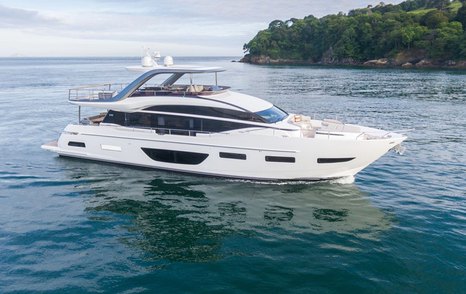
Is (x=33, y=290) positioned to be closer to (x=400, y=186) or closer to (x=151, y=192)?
(x=151, y=192)

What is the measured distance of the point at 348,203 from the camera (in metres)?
14.7

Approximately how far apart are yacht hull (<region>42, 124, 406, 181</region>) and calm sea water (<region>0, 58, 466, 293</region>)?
59 centimetres

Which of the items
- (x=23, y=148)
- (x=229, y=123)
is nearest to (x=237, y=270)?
(x=229, y=123)

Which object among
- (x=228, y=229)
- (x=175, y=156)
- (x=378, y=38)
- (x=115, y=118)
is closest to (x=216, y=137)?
(x=175, y=156)

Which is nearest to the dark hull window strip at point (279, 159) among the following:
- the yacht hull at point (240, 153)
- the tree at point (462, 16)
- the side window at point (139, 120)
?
the yacht hull at point (240, 153)

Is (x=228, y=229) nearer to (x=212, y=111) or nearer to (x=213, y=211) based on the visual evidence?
(x=213, y=211)

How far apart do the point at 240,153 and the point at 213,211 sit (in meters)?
3.14

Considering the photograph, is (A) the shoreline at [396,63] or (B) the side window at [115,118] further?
(A) the shoreline at [396,63]

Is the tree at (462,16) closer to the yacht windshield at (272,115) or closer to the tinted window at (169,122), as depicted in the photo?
the yacht windshield at (272,115)

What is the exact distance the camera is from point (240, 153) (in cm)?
1616

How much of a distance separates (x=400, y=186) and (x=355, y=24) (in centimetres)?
11739

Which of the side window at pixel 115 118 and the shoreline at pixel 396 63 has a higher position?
the shoreline at pixel 396 63

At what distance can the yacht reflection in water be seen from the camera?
12.1 m

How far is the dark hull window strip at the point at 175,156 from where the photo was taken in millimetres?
16969
